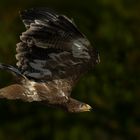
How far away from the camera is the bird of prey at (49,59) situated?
9773 millimetres

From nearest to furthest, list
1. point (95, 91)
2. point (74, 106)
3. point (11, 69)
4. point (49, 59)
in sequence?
point (11, 69) → point (49, 59) → point (74, 106) → point (95, 91)

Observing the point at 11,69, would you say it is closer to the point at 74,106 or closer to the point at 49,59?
the point at 49,59

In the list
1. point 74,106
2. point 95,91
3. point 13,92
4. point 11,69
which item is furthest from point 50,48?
point 95,91

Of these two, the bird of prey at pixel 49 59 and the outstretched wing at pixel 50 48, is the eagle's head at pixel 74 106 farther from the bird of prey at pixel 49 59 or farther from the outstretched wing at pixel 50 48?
the outstretched wing at pixel 50 48

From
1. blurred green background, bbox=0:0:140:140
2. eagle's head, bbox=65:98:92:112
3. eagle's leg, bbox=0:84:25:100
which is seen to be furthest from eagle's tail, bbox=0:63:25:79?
blurred green background, bbox=0:0:140:140

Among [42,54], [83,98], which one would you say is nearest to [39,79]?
[42,54]

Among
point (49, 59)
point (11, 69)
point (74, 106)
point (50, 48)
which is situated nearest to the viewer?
point (11, 69)

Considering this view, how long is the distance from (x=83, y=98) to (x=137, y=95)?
2768 mm

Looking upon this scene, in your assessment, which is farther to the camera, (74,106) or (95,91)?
(95,91)

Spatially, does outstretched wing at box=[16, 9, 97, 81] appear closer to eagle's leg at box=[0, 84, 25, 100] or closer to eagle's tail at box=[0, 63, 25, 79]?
eagle's tail at box=[0, 63, 25, 79]

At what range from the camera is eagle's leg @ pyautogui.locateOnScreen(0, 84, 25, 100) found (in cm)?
978

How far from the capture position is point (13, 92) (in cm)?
980

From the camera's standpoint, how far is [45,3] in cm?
2378

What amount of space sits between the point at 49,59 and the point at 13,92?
57cm
